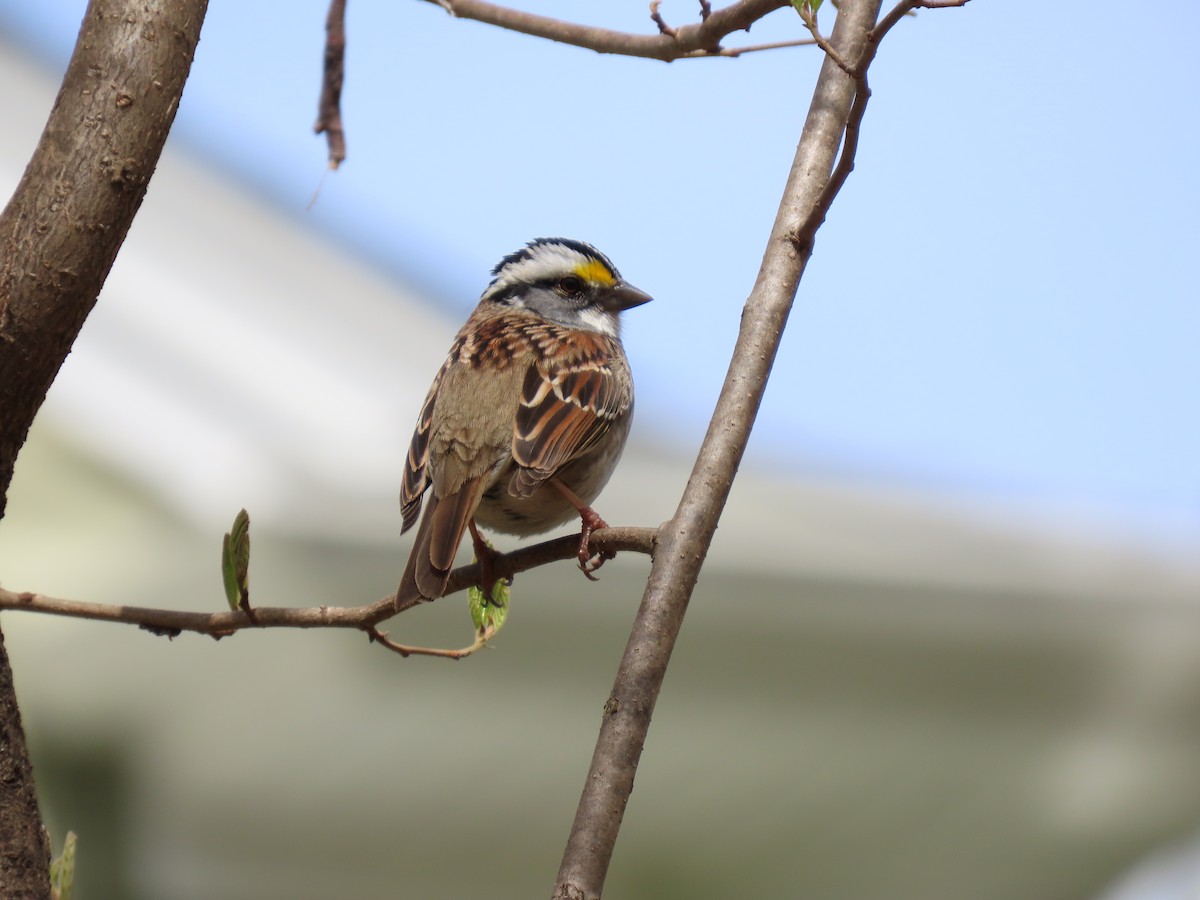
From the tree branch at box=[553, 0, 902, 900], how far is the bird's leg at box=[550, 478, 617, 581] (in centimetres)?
49

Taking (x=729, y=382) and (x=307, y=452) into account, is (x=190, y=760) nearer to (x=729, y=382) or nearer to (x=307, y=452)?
(x=307, y=452)

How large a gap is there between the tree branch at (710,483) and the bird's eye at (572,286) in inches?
75.4

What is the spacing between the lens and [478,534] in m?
3.46

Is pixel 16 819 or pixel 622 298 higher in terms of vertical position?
pixel 622 298

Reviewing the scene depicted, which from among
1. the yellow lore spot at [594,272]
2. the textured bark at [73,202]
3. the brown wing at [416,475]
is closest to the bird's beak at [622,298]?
the yellow lore spot at [594,272]

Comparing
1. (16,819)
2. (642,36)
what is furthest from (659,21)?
(16,819)

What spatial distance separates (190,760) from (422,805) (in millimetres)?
875

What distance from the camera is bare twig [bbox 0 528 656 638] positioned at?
2549mm

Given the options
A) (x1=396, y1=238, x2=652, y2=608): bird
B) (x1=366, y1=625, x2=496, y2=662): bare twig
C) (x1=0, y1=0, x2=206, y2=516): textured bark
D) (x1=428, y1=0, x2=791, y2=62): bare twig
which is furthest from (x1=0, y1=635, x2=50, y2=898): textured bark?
(x1=428, y1=0, x2=791, y2=62): bare twig

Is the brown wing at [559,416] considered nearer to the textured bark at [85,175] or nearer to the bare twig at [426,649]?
the bare twig at [426,649]

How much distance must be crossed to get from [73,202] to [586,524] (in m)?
1.52

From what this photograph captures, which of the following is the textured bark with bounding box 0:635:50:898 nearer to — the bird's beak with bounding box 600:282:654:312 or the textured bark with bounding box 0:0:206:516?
the textured bark with bounding box 0:0:206:516

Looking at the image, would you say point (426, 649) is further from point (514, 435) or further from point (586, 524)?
point (514, 435)

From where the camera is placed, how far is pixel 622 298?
4.65m
